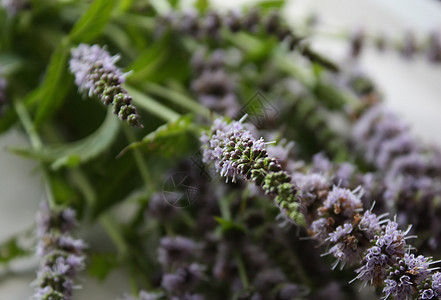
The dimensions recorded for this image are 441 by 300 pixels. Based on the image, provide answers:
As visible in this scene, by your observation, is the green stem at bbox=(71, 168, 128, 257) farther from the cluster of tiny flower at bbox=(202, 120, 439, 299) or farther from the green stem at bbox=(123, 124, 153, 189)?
the cluster of tiny flower at bbox=(202, 120, 439, 299)

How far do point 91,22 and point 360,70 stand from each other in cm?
34

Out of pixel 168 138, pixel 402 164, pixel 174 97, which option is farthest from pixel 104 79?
pixel 402 164

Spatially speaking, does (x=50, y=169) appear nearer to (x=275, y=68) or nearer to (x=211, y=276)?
(x=211, y=276)

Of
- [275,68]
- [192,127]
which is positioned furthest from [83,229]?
[275,68]

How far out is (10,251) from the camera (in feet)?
1.48

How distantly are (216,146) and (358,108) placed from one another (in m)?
0.28

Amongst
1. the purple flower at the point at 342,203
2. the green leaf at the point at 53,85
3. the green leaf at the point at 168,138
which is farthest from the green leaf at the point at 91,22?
the purple flower at the point at 342,203

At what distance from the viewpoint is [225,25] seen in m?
0.50

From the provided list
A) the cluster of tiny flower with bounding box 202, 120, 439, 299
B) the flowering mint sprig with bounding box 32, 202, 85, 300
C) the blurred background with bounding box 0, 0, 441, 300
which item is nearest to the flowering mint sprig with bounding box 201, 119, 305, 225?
the cluster of tiny flower with bounding box 202, 120, 439, 299

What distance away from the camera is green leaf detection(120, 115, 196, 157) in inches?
13.2

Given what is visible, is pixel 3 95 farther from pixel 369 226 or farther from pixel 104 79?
pixel 369 226

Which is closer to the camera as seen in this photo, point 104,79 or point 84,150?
point 104,79

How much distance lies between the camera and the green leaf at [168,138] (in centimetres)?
34

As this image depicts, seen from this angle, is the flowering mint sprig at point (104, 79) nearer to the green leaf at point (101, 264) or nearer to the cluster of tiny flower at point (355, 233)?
the cluster of tiny flower at point (355, 233)
